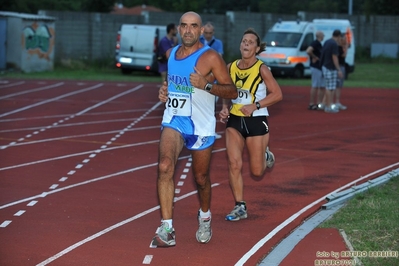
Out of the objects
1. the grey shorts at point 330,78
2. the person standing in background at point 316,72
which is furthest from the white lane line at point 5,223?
the person standing in background at point 316,72

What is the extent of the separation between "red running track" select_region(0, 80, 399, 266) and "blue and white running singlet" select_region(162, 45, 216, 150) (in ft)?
3.37

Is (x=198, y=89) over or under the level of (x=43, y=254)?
over

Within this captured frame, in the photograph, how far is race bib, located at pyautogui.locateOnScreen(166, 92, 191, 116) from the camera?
7848mm

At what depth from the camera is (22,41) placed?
3503 cm

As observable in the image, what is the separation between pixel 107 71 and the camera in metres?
38.6

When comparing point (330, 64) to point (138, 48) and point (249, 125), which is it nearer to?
point (249, 125)

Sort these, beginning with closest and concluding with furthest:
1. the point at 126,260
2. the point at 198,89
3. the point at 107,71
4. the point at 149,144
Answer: the point at 126,260
the point at 198,89
the point at 149,144
the point at 107,71

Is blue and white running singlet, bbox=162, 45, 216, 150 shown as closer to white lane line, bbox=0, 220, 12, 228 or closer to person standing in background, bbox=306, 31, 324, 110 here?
white lane line, bbox=0, 220, 12, 228

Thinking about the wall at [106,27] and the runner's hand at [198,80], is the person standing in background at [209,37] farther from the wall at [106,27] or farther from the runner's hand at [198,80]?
the wall at [106,27]

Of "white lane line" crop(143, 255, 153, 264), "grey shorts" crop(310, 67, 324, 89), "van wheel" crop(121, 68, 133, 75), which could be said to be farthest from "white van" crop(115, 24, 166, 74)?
"white lane line" crop(143, 255, 153, 264)

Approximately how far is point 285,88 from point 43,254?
72.4 feet

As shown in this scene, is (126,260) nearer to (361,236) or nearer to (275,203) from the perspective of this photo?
(361,236)

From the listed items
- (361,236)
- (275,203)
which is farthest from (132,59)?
(361,236)

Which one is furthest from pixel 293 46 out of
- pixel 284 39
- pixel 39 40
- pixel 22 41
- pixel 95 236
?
pixel 95 236
